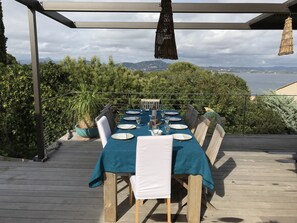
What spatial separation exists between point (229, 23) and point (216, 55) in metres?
11.8

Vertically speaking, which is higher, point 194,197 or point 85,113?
point 85,113

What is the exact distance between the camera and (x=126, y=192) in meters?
3.14

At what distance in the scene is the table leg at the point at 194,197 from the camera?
2.46m

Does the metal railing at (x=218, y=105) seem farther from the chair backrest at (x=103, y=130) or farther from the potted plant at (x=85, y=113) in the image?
the chair backrest at (x=103, y=130)

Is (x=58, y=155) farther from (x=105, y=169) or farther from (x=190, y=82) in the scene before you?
(x=190, y=82)

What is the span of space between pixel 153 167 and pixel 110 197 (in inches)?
22.6

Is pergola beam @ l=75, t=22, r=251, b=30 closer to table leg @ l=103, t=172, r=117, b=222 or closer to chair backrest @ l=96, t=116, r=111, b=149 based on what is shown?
chair backrest @ l=96, t=116, r=111, b=149

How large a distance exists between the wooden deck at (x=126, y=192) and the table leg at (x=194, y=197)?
0.49 ft

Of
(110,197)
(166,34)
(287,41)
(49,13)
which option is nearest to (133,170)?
(110,197)

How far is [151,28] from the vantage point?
4758mm

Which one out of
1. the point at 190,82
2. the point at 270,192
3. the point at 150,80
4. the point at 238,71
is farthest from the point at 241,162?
the point at 238,71

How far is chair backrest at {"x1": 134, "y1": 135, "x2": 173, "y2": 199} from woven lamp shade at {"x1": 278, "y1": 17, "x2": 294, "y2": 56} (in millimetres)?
2246

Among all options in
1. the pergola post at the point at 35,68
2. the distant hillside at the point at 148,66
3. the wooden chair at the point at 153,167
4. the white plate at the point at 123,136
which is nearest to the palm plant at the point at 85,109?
the pergola post at the point at 35,68

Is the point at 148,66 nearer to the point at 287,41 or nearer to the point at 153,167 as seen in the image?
the point at 287,41
